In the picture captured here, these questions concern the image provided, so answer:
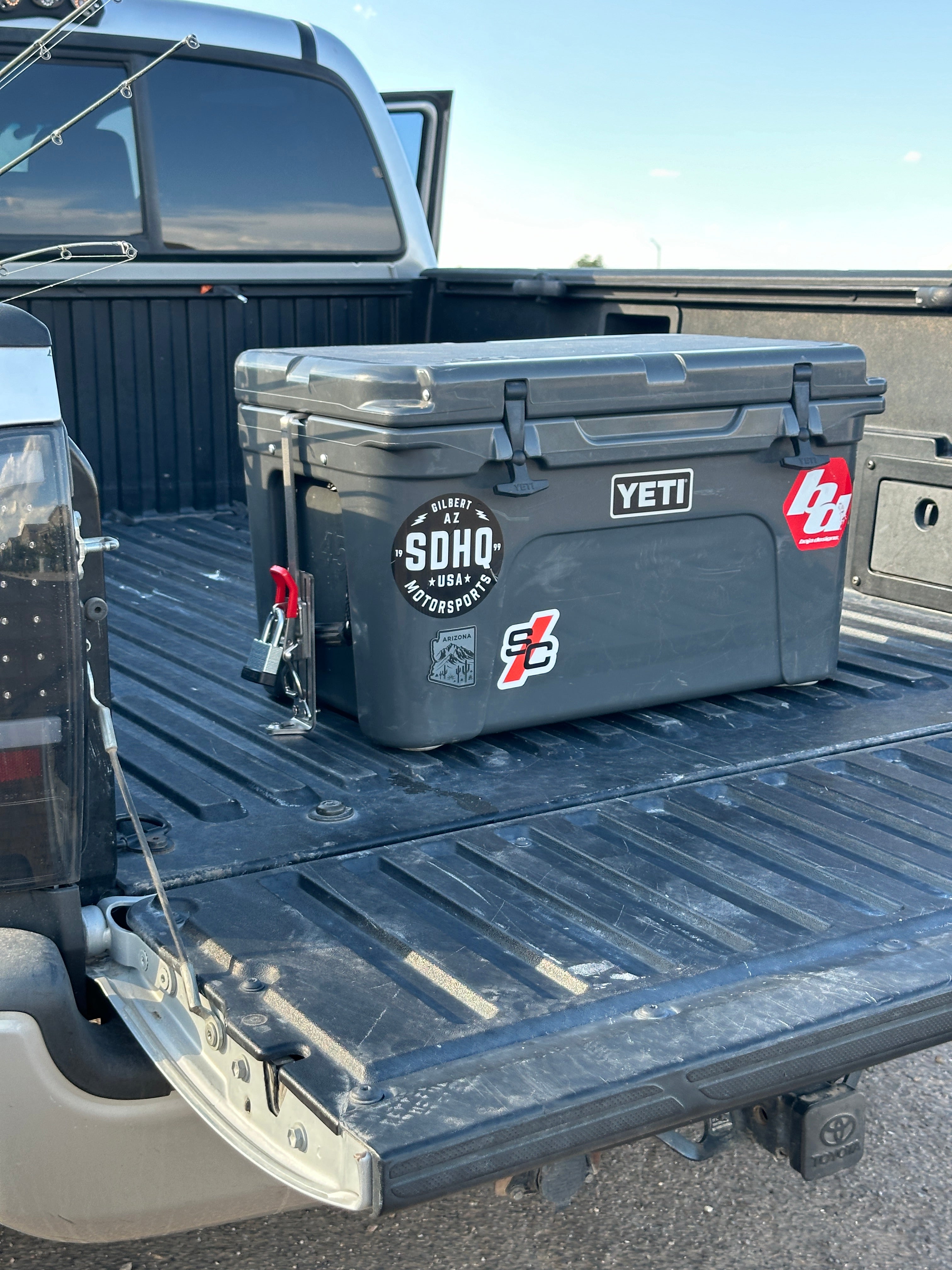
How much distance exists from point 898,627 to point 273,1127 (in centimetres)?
207

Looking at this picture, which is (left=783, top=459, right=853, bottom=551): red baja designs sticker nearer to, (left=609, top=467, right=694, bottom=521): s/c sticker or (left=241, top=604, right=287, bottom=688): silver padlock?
(left=609, top=467, right=694, bottom=521): s/c sticker

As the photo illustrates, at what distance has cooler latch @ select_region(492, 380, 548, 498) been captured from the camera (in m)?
2.21

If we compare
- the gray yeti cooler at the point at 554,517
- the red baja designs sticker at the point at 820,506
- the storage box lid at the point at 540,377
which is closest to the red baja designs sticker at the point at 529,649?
the gray yeti cooler at the point at 554,517

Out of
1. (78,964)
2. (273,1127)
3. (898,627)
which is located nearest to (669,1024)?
(273,1127)

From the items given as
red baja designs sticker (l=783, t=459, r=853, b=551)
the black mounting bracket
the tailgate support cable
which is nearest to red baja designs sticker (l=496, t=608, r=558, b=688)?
red baja designs sticker (l=783, t=459, r=853, b=551)

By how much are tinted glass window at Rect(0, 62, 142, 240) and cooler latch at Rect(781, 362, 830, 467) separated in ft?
8.07

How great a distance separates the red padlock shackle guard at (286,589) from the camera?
2.41m

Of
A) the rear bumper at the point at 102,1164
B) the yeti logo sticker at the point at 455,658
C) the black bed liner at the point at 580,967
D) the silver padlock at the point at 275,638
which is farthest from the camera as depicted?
the silver padlock at the point at 275,638

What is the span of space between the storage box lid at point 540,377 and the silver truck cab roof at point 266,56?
1.76 meters

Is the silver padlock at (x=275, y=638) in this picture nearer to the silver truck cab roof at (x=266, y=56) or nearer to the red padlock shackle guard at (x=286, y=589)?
the red padlock shackle guard at (x=286, y=589)

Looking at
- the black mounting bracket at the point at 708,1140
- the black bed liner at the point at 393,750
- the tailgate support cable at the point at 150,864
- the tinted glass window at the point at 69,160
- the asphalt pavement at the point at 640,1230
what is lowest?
the asphalt pavement at the point at 640,1230

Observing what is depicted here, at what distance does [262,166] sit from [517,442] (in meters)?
2.53

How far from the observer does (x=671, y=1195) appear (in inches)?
87.4

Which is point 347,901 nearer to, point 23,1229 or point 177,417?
point 23,1229
